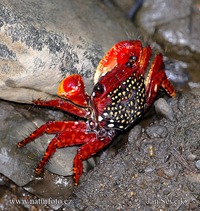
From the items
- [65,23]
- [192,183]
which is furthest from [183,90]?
[65,23]

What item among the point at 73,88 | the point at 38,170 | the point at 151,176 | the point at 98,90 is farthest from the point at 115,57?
the point at 38,170

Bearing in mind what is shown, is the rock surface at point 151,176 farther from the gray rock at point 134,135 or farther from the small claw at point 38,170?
the small claw at point 38,170

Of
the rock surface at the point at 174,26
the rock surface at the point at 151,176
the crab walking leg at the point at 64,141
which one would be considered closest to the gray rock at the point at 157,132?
the rock surface at the point at 151,176

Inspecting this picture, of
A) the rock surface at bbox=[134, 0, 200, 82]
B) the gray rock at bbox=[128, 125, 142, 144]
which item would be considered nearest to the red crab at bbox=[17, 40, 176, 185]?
the gray rock at bbox=[128, 125, 142, 144]

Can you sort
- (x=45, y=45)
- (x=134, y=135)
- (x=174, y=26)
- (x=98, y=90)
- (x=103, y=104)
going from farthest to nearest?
(x=174, y=26), (x=134, y=135), (x=103, y=104), (x=98, y=90), (x=45, y=45)

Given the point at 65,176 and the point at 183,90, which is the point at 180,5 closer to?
the point at 183,90

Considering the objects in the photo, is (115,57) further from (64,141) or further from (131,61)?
(64,141)

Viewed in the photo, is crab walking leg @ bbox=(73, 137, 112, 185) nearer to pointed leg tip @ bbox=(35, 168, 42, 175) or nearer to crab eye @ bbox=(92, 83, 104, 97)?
pointed leg tip @ bbox=(35, 168, 42, 175)
